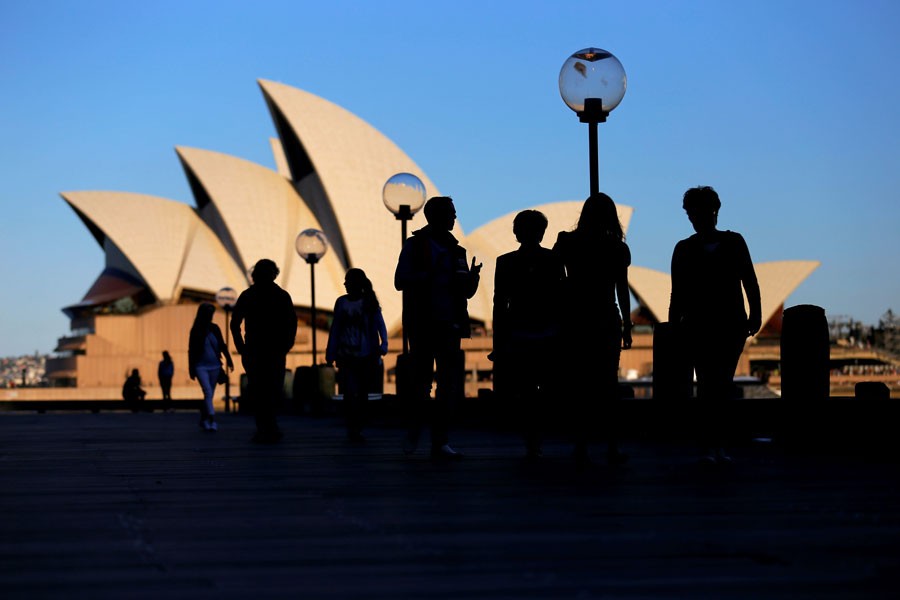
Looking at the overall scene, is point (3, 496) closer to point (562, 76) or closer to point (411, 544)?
point (411, 544)

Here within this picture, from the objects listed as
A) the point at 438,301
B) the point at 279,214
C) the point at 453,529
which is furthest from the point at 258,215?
the point at 453,529

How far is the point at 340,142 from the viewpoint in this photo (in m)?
46.9

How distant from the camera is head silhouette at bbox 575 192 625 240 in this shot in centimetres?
692

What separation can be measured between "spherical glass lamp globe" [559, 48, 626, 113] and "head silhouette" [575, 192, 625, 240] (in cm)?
226

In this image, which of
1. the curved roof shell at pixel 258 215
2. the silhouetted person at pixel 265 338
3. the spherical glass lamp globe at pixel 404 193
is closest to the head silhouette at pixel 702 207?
the silhouetted person at pixel 265 338

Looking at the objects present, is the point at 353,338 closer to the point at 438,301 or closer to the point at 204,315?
the point at 438,301

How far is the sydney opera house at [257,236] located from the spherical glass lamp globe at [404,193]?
104 ft

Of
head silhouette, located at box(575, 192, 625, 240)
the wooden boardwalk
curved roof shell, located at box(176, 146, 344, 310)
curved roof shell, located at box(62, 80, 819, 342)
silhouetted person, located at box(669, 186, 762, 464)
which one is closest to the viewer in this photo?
the wooden boardwalk

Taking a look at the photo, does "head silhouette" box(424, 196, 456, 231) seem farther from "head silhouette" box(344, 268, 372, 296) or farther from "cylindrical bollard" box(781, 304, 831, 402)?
"head silhouette" box(344, 268, 372, 296)

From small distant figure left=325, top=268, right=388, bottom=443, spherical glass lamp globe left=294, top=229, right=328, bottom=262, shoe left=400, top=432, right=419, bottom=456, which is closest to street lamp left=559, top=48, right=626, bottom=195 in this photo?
small distant figure left=325, top=268, right=388, bottom=443

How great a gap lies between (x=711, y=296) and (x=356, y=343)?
3.86 metres

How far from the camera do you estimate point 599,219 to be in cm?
692

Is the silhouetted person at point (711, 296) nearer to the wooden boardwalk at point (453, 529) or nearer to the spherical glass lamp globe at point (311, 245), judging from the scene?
the wooden boardwalk at point (453, 529)

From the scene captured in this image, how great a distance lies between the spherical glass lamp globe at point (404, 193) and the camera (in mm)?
14570
